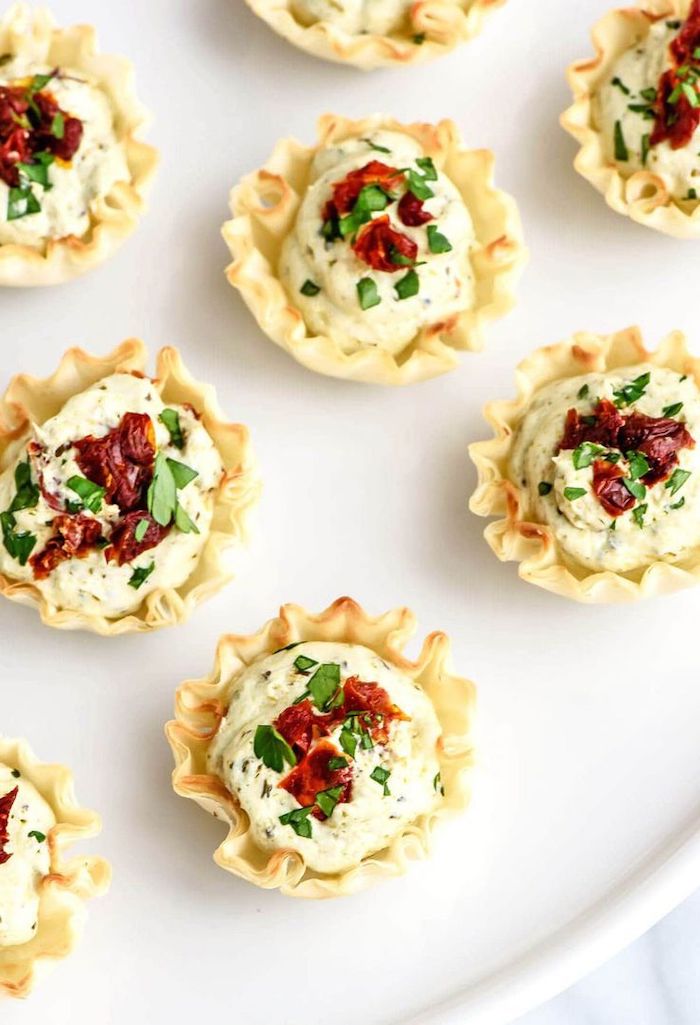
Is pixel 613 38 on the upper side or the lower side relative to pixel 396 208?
upper

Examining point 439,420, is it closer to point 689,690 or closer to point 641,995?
point 689,690

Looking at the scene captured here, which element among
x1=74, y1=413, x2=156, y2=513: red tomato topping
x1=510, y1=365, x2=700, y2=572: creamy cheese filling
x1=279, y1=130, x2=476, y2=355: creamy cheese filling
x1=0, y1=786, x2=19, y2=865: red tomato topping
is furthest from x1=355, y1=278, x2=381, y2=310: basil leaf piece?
x1=0, y1=786, x2=19, y2=865: red tomato topping

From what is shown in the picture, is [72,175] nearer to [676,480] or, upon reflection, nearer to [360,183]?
[360,183]

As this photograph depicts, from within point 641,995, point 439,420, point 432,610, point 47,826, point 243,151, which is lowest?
point 641,995

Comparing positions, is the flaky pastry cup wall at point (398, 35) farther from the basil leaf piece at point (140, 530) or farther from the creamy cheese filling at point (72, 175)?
the basil leaf piece at point (140, 530)

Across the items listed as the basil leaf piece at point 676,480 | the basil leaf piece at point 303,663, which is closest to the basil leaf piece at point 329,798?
the basil leaf piece at point 303,663

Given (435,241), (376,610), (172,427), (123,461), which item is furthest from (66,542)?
(435,241)

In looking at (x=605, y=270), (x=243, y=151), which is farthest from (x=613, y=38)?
(x=243, y=151)
